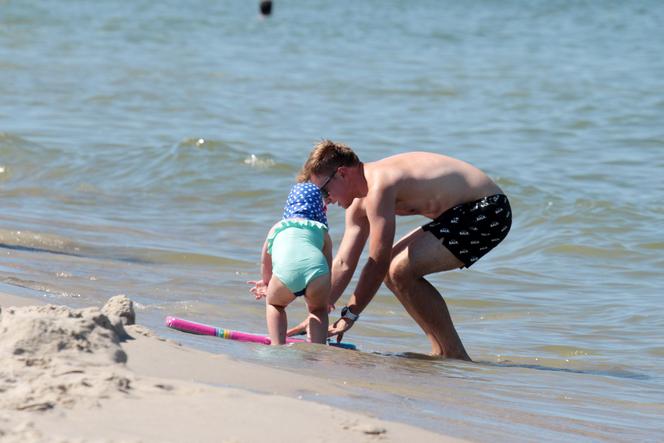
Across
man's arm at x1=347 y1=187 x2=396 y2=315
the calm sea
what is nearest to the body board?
the calm sea

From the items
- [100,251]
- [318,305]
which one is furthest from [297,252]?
[100,251]

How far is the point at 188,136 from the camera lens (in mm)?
13258

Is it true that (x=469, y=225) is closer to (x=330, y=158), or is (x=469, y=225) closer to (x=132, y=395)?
(x=330, y=158)

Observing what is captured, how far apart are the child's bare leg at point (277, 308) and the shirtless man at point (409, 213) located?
23cm

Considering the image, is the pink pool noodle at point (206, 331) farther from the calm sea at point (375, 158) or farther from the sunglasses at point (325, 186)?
the sunglasses at point (325, 186)

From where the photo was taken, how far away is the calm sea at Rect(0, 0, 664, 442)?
16.9 ft

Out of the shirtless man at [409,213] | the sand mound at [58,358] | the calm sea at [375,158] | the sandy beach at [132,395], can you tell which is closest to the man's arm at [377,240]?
the shirtless man at [409,213]

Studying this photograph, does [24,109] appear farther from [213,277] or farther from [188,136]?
[213,277]

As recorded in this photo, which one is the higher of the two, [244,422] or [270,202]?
[244,422]

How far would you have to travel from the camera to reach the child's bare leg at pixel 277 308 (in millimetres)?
5320

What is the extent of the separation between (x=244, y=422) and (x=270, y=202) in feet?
23.7

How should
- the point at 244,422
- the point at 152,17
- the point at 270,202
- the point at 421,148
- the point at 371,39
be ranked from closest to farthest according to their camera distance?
the point at 244,422 → the point at 270,202 → the point at 421,148 → the point at 371,39 → the point at 152,17

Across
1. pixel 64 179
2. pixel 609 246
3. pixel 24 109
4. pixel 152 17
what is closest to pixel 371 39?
pixel 152 17

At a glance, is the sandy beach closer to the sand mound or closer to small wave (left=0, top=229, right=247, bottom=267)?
the sand mound
